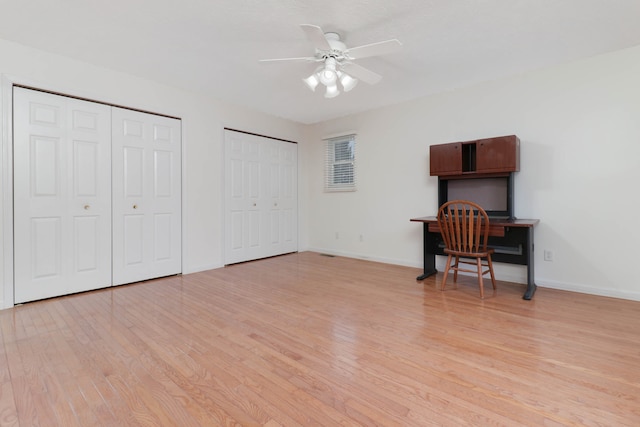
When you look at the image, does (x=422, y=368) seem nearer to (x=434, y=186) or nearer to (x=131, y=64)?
(x=434, y=186)

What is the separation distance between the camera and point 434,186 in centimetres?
403

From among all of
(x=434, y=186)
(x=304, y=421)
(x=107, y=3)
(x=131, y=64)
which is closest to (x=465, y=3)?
(x=434, y=186)

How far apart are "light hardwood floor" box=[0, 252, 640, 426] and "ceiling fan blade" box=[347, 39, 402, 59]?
205 cm

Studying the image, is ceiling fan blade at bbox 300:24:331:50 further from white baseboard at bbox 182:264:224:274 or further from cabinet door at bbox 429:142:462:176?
white baseboard at bbox 182:264:224:274

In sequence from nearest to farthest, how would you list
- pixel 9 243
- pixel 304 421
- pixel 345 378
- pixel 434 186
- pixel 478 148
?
pixel 304 421
pixel 345 378
pixel 9 243
pixel 478 148
pixel 434 186

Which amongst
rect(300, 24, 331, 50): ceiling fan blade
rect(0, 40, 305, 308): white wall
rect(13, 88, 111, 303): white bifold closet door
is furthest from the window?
rect(13, 88, 111, 303): white bifold closet door

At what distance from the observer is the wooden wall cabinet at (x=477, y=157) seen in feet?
10.4

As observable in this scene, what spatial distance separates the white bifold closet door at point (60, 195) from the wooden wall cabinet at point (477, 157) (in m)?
3.69

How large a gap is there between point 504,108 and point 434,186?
1.16m

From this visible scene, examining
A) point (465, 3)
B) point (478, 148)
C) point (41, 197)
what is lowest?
point (41, 197)

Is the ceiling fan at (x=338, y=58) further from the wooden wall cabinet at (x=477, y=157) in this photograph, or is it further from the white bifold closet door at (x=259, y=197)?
the white bifold closet door at (x=259, y=197)

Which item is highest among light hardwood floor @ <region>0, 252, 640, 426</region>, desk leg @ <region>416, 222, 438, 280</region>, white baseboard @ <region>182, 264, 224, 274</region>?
desk leg @ <region>416, 222, 438, 280</region>

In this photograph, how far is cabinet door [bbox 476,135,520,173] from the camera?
316cm

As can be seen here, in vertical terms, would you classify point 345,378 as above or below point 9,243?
below
